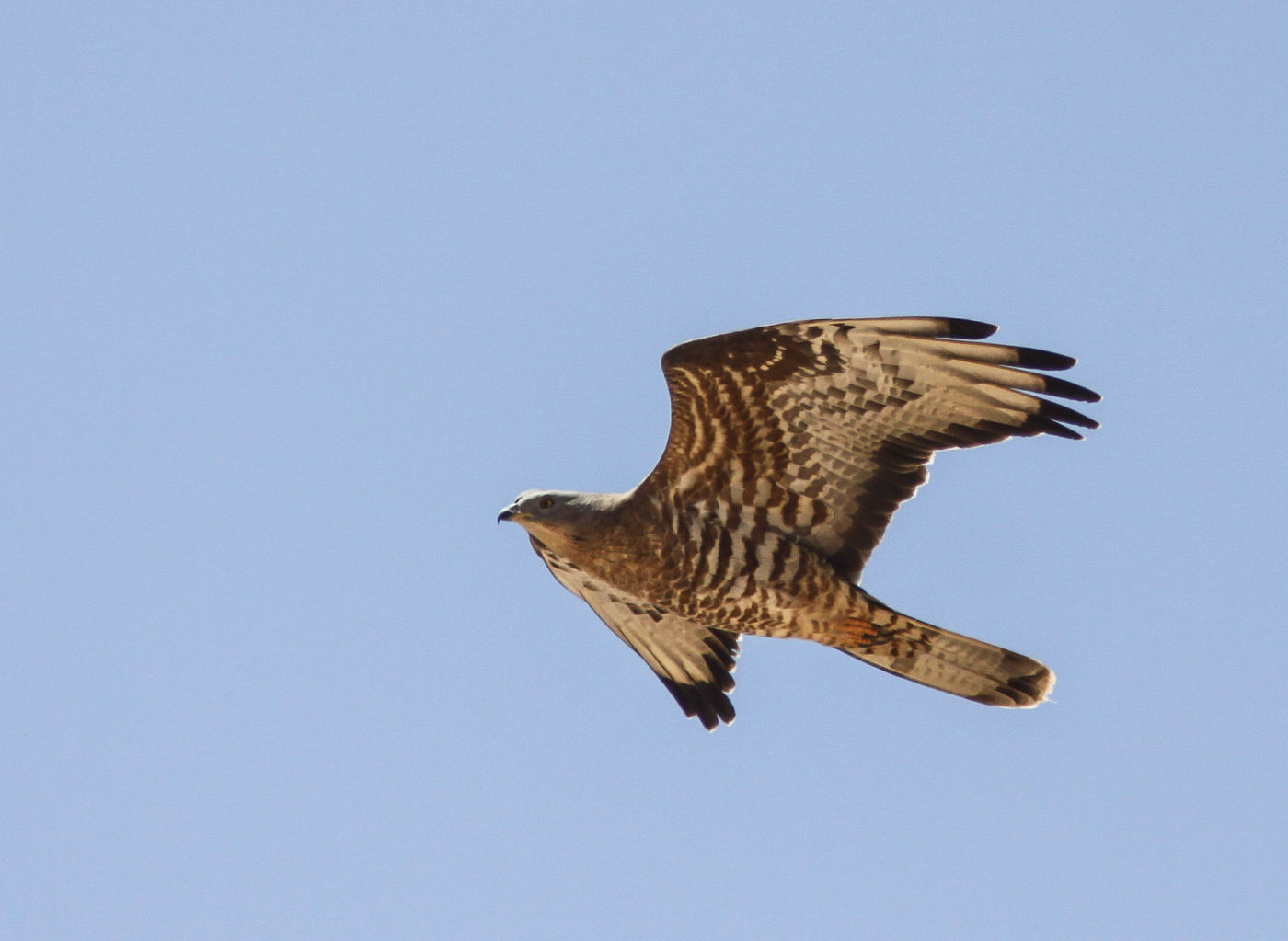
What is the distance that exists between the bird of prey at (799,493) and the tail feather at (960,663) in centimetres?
1

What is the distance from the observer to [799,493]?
38.3 feet

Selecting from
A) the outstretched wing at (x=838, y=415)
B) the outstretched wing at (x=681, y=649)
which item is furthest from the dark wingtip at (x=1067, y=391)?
the outstretched wing at (x=681, y=649)

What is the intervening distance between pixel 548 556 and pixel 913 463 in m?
2.76

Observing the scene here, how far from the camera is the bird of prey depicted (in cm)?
1100

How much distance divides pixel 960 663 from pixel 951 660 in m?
0.06

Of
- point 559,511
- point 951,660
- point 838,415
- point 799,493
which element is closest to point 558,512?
point 559,511

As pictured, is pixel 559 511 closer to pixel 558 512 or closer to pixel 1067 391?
pixel 558 512

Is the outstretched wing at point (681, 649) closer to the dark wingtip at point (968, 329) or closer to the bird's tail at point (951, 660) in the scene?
the bird's tail at point (951, 660)

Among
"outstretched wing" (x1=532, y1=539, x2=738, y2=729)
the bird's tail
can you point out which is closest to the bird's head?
"outstretched wing" (x1=532, y1=539, x2=738, y2=729)

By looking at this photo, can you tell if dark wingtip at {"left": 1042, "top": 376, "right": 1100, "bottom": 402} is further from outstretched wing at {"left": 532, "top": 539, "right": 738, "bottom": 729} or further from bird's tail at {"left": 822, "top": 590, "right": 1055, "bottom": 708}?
outstretched wing at {"left": 532, "top": 539, "right": 738, "bottom": 729}

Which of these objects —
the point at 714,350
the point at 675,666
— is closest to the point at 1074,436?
the point at 714,350

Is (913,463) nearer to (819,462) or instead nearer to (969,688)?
(819,462)

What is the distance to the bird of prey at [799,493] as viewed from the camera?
11.0 m

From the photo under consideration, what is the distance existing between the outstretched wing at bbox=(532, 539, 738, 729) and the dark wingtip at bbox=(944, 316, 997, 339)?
3.32 metres
